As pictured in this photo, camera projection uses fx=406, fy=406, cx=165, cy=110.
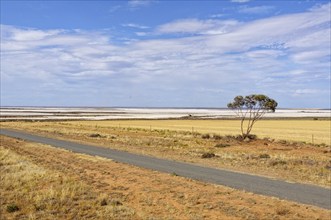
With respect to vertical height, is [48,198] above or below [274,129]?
above

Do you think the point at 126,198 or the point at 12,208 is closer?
the point at 12,208

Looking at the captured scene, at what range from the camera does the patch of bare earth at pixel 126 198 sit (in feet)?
45.5

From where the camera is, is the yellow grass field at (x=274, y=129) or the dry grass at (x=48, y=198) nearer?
the dry grass at (x=48, y=198)

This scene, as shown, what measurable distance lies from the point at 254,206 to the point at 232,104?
41.9m

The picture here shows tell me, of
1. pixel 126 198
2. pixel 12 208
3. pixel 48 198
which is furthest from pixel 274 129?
pixel 12 208

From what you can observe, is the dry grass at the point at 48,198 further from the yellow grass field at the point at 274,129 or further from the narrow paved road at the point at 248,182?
the yellow grass field at the point at 274,129

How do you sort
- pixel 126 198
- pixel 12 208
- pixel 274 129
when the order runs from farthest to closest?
pixel 274 129 → pixel 126 198 → pixel 12 208

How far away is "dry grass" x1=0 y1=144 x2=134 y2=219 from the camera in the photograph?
14133 mm

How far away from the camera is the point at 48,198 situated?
15.9 m

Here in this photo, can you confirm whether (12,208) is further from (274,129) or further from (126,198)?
Result: (274,129)

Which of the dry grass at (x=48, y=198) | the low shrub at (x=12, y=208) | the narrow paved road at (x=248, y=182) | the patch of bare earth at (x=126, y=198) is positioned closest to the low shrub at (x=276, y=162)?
the narrow paved road at (x=248, y=182)

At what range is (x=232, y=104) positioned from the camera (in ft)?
183

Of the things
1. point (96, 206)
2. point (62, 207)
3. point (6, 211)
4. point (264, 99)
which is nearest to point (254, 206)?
point (96, 206)

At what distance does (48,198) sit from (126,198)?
9.99 feet
